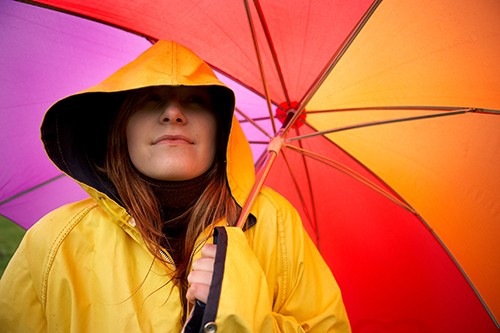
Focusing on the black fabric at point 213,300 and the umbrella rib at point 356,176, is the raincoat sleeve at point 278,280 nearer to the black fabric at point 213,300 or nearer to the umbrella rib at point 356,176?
the black fabric at point 213,300

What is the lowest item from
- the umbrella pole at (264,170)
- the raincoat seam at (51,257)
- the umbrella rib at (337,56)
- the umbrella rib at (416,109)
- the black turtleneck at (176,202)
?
the raincoat seam at (51,257)

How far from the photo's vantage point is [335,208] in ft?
8.01

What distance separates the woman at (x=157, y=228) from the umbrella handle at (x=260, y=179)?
0.23ft

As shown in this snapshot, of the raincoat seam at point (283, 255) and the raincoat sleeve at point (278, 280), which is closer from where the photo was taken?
the raincoat sleeve at point (278, 280)

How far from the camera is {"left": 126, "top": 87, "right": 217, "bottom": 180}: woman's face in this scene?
5.41 feet

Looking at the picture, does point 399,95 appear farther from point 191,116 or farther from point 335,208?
point 191,116

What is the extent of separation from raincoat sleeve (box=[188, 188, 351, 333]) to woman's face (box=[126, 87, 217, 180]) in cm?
39

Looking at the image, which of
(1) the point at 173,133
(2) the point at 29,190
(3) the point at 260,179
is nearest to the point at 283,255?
(3) the point at 260,179

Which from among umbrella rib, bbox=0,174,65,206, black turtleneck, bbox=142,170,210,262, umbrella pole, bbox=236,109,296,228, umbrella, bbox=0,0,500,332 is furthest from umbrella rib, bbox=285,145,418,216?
umbrella rib, bbox=0,174,65,206

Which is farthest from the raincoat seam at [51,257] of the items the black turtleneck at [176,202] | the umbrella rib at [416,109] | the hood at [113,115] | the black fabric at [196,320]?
the umbrella rib at [416,109]

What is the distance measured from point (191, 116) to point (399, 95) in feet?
3.16

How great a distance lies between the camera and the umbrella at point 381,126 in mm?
1704

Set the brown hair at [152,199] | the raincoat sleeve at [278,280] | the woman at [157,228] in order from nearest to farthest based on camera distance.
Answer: the raincoat sleeve at [278,280] < the woman at [157,228] < the brown hair at [152,199]

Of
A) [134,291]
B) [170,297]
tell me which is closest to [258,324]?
[170,297]
